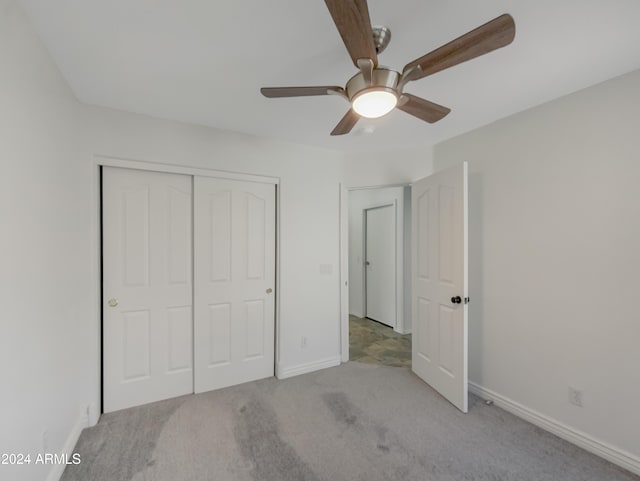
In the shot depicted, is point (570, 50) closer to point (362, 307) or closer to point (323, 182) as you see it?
point (323, 182)

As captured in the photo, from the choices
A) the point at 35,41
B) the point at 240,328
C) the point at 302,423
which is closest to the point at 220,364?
the point at 240,328

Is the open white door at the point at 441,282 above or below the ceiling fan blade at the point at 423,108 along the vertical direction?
below

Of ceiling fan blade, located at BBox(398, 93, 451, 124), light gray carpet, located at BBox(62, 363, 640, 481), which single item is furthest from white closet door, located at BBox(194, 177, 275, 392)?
ceiling fan blade, located at BBox(398, 93, 451, 124)

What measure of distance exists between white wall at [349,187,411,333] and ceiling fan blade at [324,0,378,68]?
7.61 feet

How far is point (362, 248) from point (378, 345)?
173 cm

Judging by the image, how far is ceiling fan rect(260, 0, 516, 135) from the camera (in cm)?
Result: 94

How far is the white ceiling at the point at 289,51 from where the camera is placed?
1.24 meters

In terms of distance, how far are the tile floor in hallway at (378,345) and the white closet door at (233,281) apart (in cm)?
115

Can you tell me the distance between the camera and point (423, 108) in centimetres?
152

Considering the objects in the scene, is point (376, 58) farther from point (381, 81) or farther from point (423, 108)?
point (423, 108)

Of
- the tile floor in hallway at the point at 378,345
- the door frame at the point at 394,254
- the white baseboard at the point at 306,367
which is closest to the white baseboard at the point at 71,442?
the white baseboard at the point at 306,367

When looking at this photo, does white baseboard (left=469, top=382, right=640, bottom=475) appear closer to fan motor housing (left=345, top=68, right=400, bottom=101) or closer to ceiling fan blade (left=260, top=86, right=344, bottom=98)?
fan motor housing (left=345, top=68, right=400, bottom=101)

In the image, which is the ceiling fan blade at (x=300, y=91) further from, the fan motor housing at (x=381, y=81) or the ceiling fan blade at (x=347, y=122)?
the ceiling fan blade at (x=347, y=122)

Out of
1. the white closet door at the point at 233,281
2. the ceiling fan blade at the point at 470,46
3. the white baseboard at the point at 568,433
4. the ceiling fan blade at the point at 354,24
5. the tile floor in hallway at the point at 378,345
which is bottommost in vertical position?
the tile floor in hallway at the point at 378,345
